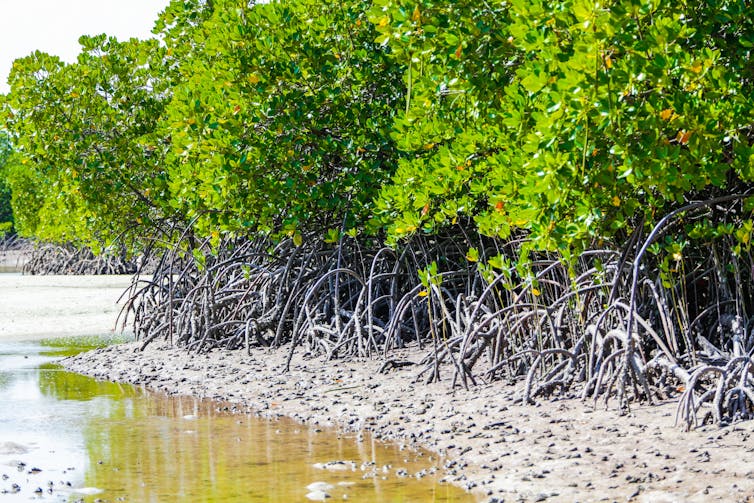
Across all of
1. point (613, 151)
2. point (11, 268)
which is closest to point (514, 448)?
point (613, 151)

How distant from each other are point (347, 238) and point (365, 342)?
3.50 feet

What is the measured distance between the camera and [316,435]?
18.7 ft

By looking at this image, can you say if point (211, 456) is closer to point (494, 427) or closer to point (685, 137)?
point (494, 427)

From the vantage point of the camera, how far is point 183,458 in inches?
204

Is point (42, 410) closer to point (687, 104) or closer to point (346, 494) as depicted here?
point (346, 494)

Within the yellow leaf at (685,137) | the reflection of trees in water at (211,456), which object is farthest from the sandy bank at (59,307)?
the yellow leaf at (685,137)

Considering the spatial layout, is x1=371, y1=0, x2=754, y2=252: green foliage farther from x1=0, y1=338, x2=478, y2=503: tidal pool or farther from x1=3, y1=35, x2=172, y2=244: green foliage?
x1=3, y1=35, x2=172, y2=244: green foliage

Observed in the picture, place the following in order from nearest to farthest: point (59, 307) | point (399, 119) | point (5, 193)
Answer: point (399, 119) → point (59, 307) → point (5, 193)

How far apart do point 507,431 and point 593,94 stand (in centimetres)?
180

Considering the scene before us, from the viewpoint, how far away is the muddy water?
4395mm

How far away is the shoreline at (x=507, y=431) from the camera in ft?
13.2

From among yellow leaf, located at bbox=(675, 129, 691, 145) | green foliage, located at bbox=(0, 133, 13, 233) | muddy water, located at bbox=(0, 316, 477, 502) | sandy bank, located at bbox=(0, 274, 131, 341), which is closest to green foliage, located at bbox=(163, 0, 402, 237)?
muddy water, located at bbox=(0, 316, 477, 502)

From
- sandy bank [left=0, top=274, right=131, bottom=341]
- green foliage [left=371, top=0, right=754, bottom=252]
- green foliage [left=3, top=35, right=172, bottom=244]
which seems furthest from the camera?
sandy bank [left=0, top=274, right=131, bottom=341]

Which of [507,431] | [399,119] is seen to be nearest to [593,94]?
[507,431]
